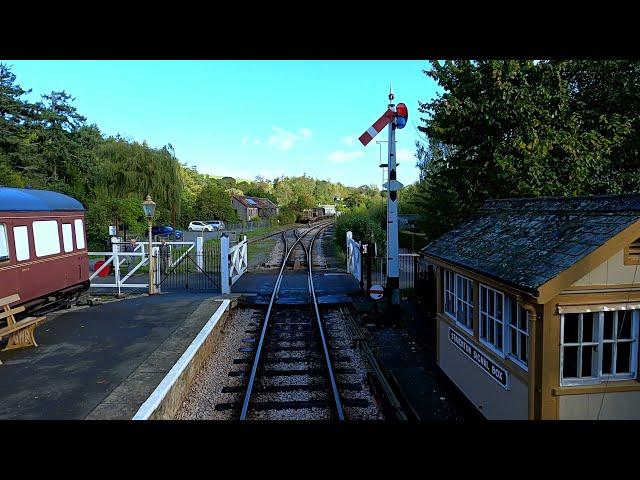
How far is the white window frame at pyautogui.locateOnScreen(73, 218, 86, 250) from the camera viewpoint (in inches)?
494

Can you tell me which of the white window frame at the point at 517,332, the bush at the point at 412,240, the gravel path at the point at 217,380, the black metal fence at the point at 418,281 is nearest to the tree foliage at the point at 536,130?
the black metal fence at the point at 418,281

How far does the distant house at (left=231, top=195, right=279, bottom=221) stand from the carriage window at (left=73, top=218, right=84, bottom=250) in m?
51.5

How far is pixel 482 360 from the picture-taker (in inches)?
245

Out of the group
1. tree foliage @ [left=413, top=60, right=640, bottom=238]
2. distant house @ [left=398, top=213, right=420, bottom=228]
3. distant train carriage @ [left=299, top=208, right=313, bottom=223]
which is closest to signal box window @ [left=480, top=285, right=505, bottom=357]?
tree foliage @ [left=413, top=60, right=640, bottom=238]

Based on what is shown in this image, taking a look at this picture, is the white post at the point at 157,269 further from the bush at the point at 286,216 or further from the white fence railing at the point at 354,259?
the bush at the point at 286,216

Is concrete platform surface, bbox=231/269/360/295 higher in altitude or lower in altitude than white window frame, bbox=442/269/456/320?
lower

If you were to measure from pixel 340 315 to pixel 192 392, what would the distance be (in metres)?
5.75

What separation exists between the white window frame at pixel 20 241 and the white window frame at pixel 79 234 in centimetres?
241

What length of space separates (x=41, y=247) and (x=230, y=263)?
229 inches

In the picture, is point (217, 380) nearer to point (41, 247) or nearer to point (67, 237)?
point (41, 247)

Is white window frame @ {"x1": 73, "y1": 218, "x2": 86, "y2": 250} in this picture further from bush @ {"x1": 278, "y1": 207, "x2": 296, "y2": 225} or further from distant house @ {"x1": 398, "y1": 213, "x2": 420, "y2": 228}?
bush @ {"x1": 278, "y1": 207, "x2": 296, "y2": 225}

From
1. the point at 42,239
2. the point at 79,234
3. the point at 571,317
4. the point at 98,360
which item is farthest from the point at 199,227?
the point at 571,317
